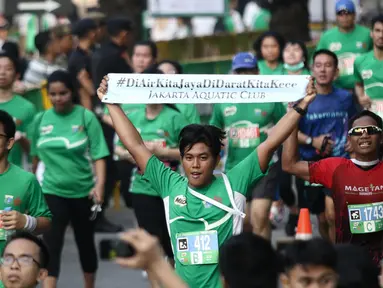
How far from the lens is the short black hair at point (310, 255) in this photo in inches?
241

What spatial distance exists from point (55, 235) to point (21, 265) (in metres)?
4.18

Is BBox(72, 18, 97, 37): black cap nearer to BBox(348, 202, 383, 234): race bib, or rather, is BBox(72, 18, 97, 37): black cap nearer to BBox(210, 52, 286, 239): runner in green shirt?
BBox(210, 52, 286, 239): runner in green shirt

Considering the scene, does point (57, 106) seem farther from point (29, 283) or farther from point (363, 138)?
point (29, 283)

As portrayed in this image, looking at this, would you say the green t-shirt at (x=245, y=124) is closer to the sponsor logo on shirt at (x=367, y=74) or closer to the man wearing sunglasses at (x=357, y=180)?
the sponsor logo on shirt at (x=367, y=74)

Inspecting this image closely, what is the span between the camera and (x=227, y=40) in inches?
942

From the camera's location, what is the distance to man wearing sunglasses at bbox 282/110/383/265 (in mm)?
9250

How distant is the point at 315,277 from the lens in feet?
19.9

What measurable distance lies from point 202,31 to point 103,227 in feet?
48.4

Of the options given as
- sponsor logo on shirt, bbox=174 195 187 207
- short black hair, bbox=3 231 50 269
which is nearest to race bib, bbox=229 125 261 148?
sponsor logo on shirt, bbox=174 195 187 207

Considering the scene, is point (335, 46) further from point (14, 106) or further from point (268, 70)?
point (14, 106)

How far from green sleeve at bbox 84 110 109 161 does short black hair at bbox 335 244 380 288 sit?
5.46 metres

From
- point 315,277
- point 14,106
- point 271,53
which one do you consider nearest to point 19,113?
point 14,106

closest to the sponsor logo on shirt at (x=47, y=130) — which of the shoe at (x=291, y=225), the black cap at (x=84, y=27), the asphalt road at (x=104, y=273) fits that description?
the asphalt road at (x=104, y=273)

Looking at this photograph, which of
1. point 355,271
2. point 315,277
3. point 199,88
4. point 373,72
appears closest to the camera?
point 315,277
